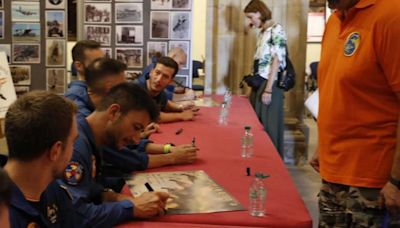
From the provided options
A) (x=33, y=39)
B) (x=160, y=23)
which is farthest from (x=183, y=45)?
(x=33, y=39)

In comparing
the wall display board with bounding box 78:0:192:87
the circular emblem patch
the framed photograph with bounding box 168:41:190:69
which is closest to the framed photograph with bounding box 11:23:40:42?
the wall display board with bounding box 78:0:192:87

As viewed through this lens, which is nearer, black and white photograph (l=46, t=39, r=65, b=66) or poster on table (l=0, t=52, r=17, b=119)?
poster on table (l=0, t=52, r=17, b=119)

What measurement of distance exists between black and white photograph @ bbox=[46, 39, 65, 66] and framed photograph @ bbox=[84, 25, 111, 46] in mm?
318

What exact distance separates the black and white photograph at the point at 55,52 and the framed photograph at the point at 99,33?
0.32 metres

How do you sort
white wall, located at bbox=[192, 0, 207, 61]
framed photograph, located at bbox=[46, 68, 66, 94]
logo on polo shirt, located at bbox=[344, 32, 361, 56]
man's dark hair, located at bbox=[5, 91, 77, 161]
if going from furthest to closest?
white wall, located at bbox=[192, 0, 207, 61] < framed photograph, located at bbox=[46, 68, 66, 94] < logo on polo shirt, located at bbox=[344, 32, 361, 56] < man's dark hair, located at bbox=[5, 91, 77, 161]

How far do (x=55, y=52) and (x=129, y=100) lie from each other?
3327 millimetres

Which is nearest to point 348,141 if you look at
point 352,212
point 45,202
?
point 352,212

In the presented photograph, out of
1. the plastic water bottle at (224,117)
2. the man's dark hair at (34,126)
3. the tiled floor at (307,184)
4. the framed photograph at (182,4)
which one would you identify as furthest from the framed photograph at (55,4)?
the man's dark hair at (34,126)

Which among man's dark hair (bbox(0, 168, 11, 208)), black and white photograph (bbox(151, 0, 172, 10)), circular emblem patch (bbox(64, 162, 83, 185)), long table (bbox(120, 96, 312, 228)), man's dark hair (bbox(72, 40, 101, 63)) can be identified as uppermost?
black and white photograph (bbox(151, 0, 172, 10))

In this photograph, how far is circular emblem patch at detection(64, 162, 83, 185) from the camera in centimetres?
183

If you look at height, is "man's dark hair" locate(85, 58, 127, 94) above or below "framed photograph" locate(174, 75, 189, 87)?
above

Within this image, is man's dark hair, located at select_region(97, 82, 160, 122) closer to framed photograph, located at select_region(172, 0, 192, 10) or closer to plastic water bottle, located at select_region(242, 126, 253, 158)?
plastic water bottle, located at select_region(242, 126, 253, 158)

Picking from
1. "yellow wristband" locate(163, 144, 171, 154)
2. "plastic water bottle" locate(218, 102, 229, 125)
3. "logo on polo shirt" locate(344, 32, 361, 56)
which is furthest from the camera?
"plastic water bottle" locate(218, 102, 229, 125)

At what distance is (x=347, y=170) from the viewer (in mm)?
2000
